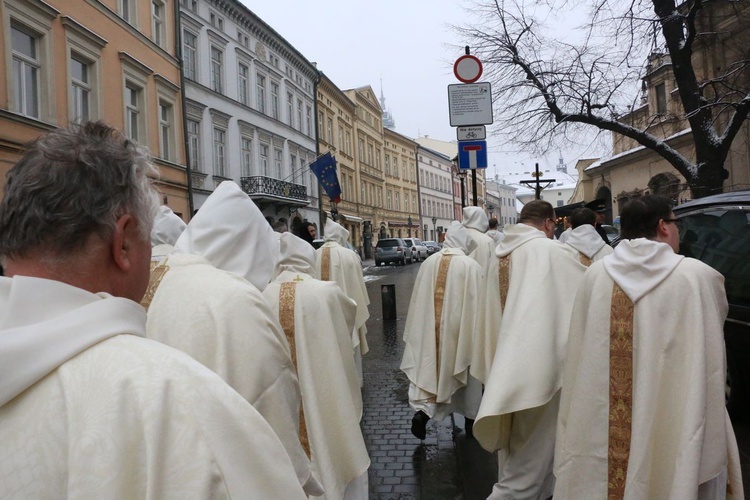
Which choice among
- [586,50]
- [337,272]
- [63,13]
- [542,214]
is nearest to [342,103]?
[63,13]

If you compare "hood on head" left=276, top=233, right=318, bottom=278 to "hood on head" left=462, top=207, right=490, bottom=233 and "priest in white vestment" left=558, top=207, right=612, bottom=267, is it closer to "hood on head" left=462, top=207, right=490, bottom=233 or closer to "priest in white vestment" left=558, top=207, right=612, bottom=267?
"priest in white vestment" left=558, top=207, right=612, bottom=267

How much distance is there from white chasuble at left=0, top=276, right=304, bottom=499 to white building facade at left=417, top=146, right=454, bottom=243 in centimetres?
6637

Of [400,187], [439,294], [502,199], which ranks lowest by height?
[439,294]

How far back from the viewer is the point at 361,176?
51531mm

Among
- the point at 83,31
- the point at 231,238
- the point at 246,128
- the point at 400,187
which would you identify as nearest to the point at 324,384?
the point at 231,238

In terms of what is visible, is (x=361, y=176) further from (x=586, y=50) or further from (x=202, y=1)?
(x=586, y=50)

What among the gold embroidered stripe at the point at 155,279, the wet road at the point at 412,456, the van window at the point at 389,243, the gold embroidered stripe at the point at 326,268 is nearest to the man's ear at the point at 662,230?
the wet road at the point at 412,456

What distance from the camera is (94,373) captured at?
103cm

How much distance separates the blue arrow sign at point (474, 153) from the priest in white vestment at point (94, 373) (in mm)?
6960

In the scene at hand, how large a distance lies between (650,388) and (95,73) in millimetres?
18675

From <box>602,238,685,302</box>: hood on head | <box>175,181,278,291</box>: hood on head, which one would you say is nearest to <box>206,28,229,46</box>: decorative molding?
<box>175,181,278,291</box>: hood on head

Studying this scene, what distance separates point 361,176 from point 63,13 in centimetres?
3587

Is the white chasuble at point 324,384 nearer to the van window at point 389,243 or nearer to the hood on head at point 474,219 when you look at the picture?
the hood on head at point 474,219

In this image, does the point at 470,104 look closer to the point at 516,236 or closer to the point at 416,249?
the point at 516,236
